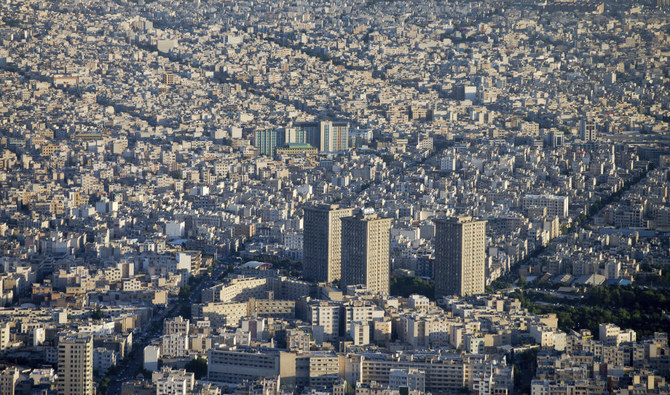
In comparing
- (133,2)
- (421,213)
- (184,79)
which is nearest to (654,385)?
(421,213)

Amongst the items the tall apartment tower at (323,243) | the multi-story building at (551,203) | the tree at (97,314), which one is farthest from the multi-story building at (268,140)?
the tree at (97,314)

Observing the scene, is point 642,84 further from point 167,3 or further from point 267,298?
point 267,298

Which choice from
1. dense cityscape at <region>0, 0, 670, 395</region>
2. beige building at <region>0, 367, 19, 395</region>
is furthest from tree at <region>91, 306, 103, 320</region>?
beige building at <region>0, 367, 19, 395</region>

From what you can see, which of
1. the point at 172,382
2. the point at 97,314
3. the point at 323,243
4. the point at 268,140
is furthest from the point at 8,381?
the point at 268,140

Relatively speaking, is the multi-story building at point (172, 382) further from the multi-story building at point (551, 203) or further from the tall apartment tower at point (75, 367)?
the multi-story building at point (551, 203)

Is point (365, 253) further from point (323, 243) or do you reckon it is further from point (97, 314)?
point (97, 314)

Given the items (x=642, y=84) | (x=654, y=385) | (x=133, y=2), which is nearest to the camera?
(x=654, y=385)
